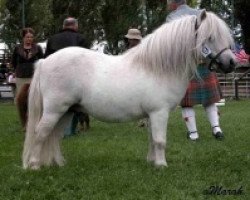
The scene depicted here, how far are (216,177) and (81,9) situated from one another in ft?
92.7

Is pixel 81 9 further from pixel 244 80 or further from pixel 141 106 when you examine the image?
pixel 141 106

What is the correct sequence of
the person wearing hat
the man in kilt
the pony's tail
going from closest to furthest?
1. the pony's tail
2. the man in kilt
3. the person wearing hat

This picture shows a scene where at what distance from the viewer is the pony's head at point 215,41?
6012mm

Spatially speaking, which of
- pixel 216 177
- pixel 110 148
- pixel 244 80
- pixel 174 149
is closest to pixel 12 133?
pixel 110 148

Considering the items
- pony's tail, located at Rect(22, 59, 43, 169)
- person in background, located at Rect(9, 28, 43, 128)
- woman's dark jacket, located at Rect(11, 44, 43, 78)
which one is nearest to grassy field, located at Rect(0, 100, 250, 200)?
pony's tail, located at Rect(22, 59, 43, 169)

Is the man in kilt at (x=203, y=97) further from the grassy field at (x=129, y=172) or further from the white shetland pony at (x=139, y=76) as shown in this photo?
the white shetland pony at (x=139, y=76)

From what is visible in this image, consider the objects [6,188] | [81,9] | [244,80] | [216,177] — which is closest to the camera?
[6,188]

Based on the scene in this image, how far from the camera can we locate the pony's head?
601 cm

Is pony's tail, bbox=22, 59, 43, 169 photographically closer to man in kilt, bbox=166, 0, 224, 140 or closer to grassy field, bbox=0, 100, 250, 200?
grassy field, bbox=0, 100, 250, 200

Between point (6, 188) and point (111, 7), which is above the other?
point (6, 188)

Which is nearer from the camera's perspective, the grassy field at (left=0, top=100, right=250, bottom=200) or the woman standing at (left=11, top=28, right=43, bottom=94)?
the grassy field at (left=0, top=100, right=250, bottom=200)

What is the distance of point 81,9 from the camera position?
108 feet

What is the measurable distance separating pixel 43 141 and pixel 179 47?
1.92 metres

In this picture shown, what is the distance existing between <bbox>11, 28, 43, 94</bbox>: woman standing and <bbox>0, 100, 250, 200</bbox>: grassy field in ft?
4.09
